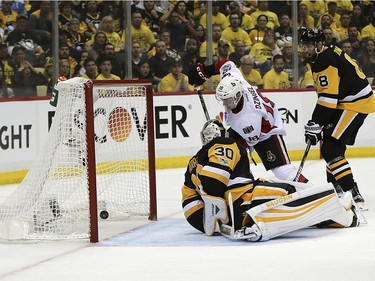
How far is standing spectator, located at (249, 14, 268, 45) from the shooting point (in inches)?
423

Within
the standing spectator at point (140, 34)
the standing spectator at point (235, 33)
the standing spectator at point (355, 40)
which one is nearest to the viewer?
the standing spectator at point (140, 34)

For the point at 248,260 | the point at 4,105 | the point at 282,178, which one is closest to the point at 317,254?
the point at 248,260

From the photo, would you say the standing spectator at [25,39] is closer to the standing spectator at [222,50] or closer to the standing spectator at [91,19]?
the standing spectator at [91,19]

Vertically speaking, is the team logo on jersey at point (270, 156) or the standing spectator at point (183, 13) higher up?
the standing spectator at point (183, 13)

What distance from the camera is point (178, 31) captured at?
33.9ft

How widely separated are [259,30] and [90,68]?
202 centimetres

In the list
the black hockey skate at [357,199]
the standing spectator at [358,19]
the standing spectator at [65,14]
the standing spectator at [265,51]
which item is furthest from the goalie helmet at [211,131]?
the standing spectator at [358,19]

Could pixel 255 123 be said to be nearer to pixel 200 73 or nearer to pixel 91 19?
pixel 200 73

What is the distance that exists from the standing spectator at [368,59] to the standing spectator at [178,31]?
1.95m

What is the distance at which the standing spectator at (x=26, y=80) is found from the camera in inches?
358

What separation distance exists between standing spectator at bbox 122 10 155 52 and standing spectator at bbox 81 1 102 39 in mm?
294

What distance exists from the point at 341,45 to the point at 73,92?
5840 millimetres

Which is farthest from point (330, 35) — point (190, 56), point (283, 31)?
point (190, 56)

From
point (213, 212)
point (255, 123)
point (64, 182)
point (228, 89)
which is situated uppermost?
point (228, 89)
